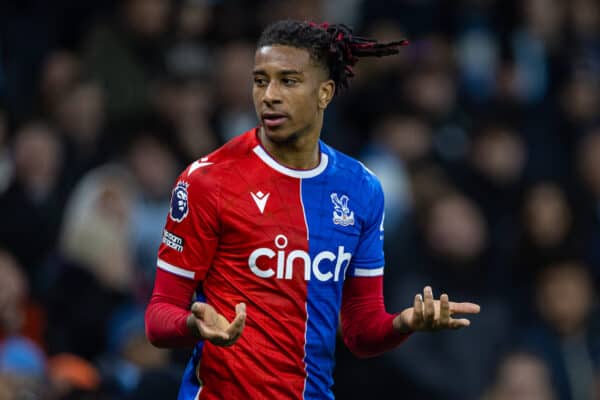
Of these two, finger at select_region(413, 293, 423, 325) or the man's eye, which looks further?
the man's eye

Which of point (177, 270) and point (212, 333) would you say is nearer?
point (212, 333)

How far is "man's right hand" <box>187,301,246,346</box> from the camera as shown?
9.82ft

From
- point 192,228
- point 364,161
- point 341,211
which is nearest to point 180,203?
point 192,228

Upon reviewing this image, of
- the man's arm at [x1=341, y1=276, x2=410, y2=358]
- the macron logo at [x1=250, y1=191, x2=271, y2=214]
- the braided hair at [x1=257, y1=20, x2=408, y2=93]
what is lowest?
the man's arm at [x1=341, y1=276, x2=410, y2=358]

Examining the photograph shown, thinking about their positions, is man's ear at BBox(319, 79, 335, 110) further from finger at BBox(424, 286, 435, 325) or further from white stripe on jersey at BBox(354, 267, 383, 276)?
finger at BBox(424, 286, 435, 325)

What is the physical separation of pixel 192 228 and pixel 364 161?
406 cm

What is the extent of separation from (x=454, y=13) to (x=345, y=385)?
14.0ft

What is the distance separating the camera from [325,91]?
351 centimetres

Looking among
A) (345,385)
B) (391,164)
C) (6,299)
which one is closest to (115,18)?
(391,164)

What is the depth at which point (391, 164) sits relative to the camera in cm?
743

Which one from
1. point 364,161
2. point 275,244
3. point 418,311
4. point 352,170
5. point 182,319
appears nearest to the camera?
point 182,319

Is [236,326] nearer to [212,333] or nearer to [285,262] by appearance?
[212,333]

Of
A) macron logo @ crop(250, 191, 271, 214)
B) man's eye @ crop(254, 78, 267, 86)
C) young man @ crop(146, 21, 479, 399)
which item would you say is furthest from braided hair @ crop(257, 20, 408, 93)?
macron logo @ crop(250, 191, 271, 214)

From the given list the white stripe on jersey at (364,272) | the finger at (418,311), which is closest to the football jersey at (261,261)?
the white stripe on jersey at (364,272)
